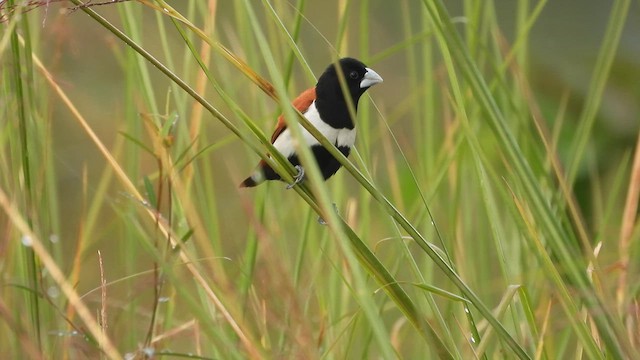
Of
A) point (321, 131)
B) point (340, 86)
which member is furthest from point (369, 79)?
point (321, 131)

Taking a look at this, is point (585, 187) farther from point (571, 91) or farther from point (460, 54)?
point (460, 54)

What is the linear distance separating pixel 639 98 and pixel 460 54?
2.05m

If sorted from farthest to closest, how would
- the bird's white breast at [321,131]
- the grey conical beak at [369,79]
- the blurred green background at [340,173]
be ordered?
the grey conical beak at [369,79] < the bird's white breast at [321,131] < the blurred green background at [340,173]

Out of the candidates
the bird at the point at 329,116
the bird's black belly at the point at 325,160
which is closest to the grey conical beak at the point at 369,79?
the bird at the point at 329,116

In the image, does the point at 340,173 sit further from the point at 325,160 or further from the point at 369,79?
the point at 369,79

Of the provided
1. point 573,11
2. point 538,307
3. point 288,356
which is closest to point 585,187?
point 573,11

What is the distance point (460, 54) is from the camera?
36.7 inches

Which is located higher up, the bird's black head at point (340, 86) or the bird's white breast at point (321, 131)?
the bird's black head at point (340, 86)

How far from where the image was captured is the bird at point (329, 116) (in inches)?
69.2

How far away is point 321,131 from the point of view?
1772 mm

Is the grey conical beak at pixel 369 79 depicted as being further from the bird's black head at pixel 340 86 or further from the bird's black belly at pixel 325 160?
the bird's black belly at pixel 325 160

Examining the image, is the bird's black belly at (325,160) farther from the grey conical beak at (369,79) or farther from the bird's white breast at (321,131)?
the grey conical beak at (369,79)

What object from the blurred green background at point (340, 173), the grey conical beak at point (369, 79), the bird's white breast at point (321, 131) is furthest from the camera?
the grey conical beak at point (369, 79)

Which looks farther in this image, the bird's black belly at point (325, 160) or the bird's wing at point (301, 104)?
the bird's wing at point (301, 104)
